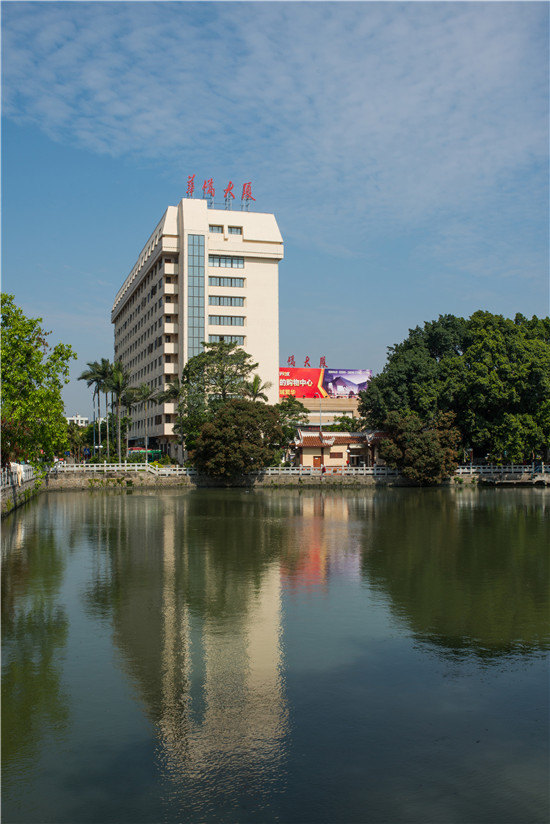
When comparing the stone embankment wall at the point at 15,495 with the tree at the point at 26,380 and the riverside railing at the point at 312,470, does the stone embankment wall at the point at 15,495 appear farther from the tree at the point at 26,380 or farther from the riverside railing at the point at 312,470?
the riverside railing at the point at 312,470

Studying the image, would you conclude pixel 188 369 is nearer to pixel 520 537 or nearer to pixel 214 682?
pixel 520 537

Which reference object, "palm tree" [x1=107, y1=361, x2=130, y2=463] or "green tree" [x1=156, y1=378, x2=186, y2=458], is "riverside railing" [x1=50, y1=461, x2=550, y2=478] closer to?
"green tree" [x1=156, y1=378, x2=186, y2=458]

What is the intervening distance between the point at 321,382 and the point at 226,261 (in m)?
33.0

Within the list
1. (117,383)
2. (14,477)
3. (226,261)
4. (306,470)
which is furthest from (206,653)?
(226,261)

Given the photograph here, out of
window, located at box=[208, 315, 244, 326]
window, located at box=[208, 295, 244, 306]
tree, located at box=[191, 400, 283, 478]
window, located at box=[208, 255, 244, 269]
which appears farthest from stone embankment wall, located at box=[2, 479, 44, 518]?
window, located at box=[208, 255, 244, 269]

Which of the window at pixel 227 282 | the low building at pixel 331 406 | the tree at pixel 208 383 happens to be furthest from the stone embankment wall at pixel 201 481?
the low building at pixel 331 406

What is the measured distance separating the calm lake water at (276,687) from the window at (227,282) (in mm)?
59795

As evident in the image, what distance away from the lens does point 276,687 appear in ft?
29.9

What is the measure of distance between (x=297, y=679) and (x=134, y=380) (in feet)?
299

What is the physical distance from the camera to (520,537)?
79.2 ft

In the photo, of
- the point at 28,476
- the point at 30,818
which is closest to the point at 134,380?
the point at 28,476

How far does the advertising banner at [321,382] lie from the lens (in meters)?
104

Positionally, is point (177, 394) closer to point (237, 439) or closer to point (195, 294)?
point (237, 439)

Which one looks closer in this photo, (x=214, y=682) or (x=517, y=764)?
(x=517, y=764)
